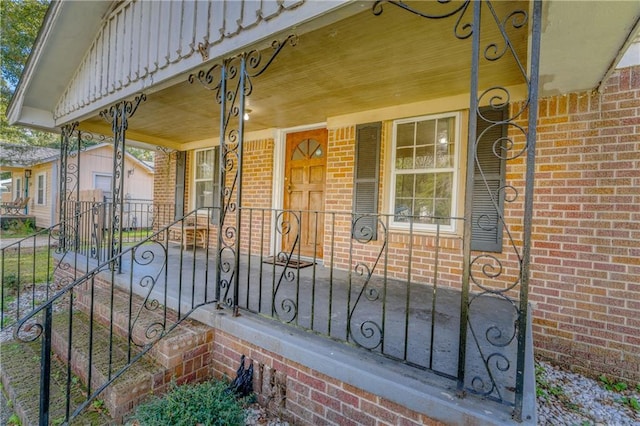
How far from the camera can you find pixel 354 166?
4105mm

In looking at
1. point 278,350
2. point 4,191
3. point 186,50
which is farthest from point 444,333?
point 4,191

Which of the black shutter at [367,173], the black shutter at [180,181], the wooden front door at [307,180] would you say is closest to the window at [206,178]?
the black shutter at [180,181]

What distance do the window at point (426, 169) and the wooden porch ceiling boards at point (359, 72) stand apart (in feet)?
1.13

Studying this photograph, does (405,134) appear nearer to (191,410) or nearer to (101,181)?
(191,410)

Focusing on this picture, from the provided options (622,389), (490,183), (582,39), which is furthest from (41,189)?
(622,389)

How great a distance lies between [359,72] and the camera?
9.57ft

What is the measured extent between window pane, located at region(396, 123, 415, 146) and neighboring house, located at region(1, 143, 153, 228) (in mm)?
11588

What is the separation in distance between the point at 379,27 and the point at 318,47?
0.53m

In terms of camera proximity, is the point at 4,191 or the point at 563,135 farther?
the point at 4,191

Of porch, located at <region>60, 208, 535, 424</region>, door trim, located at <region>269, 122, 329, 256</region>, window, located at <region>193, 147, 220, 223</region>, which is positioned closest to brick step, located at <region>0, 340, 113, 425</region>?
porch, located at <region>60, 208, 535, 424</region>

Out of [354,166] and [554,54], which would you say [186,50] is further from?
[554,54]

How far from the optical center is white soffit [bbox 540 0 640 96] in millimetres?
1705

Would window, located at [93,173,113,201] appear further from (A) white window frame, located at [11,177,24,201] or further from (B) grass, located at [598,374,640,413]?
(B) grass, located at [598,374,640,413]

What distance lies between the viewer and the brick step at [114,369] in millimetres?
2083
